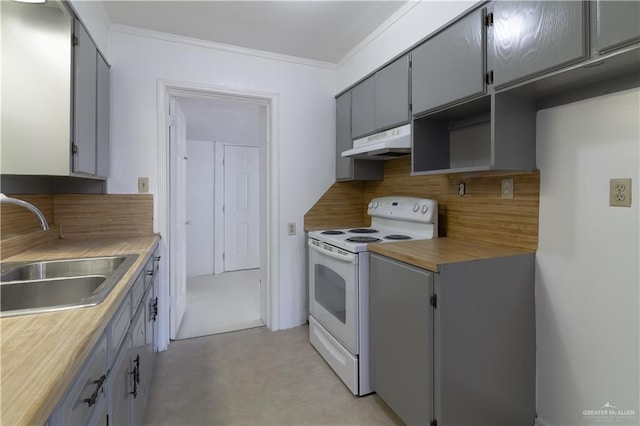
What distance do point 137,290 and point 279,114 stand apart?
1.88 m

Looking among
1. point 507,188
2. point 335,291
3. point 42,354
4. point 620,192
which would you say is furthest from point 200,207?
point 620,192

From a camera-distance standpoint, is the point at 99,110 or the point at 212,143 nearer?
the point at 99,110

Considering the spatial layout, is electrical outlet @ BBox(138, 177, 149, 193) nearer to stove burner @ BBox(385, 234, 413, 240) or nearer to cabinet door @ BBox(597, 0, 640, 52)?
stove burner @ BBox(385, 234, 413, 240)

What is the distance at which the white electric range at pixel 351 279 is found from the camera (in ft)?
6.19

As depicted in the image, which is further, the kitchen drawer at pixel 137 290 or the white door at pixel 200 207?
the white door at pixel 200 207

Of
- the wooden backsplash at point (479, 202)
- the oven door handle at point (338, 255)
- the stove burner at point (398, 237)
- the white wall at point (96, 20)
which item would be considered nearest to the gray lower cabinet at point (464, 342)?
the wooden backsplash at point (479, 202)

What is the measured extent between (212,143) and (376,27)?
334cm

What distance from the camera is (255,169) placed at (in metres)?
5.20

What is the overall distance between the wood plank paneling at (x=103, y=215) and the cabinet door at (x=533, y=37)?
2.37m

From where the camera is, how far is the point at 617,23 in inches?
40.1

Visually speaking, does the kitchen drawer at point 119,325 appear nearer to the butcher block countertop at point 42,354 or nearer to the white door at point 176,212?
the butcher block countertop at point 42,354

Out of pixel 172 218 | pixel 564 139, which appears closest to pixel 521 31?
pixel 564 139

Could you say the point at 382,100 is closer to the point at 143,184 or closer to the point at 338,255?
the point at 338,255

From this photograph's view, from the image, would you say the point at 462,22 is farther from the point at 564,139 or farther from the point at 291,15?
the point at 291,15
